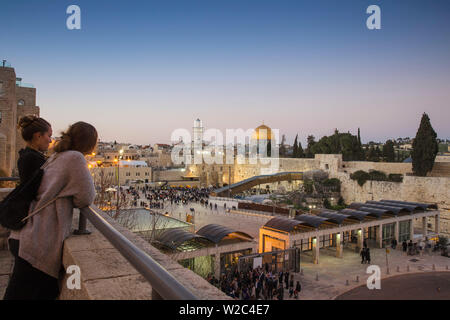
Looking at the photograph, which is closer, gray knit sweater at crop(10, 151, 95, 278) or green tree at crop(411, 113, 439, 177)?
gray knit sweater at crop(10, 151, 95, 278)

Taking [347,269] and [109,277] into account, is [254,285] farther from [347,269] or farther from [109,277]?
[109,277]

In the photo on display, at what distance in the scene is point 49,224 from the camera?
1915 millimetres

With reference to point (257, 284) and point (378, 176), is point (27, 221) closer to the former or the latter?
point (257, 284)

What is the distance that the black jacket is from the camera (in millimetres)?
2025

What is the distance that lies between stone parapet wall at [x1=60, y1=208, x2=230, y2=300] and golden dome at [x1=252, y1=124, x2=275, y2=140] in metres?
71.6

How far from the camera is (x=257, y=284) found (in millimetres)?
12227

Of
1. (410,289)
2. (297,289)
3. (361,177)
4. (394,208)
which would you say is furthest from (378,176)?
(297,289)

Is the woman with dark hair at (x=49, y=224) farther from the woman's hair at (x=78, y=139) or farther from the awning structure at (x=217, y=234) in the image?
the awning structure at (x=217, y=234)

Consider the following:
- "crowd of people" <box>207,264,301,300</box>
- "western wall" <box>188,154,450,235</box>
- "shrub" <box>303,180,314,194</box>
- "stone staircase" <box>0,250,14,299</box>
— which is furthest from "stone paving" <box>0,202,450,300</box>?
"shrub" <box>303,180,314,194</box>

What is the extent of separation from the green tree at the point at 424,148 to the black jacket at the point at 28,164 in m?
35.3

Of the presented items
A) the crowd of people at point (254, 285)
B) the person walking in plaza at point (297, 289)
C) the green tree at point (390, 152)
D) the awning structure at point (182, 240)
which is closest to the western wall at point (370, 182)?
the green tree at point (390, 152)

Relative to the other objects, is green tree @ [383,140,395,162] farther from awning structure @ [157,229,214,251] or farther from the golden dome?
awning structure @ [157,229,214,251]

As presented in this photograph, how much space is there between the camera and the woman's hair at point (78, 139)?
2.07 m

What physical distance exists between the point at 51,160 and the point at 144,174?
52.6 meters
